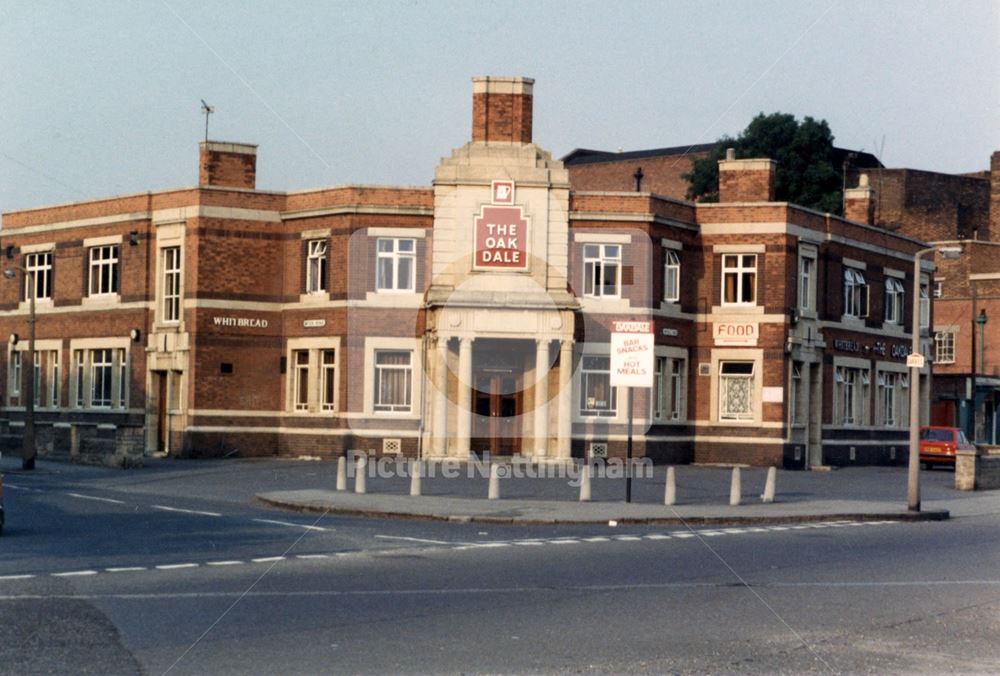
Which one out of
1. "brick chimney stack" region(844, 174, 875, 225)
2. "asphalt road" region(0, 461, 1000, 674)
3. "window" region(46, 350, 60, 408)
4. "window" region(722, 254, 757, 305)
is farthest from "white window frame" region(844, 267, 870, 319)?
"window" region(46, 350, 60, 408)

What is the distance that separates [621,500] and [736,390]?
62.1ft

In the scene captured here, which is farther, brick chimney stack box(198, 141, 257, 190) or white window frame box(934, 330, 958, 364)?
white window frame box(934, 330, 958, 364)

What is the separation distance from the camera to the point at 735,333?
49.1 m

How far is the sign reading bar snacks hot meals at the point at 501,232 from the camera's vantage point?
146 feet

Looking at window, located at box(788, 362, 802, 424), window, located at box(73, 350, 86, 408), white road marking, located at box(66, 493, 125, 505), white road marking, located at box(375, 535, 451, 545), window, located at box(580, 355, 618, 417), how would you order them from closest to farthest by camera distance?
white road marking, located at box(375, 535, 451, 545)
white road marking, located at box(66, 493, 125, 505)
window, located at box(580, 355, 618, 417)
window, located at box(788, 362, 802, 424)
window, located at box(73, 350, 86, 408)

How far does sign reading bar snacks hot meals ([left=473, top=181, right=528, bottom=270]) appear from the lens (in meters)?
44.5

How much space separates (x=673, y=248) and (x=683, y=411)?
563 cm

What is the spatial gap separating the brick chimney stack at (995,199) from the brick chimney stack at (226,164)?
5127 cm

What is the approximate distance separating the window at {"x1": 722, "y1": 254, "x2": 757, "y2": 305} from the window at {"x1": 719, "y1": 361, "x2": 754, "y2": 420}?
223 centimetres

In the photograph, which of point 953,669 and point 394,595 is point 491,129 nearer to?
point 394,595

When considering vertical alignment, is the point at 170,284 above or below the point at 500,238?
below

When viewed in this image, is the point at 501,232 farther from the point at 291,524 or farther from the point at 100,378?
the point at 291,524

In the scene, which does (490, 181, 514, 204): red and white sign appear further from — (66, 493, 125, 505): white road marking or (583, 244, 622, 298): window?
(66, 493, 125, 505): white road marking

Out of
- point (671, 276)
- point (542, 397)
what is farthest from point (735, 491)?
point (671, 276)
